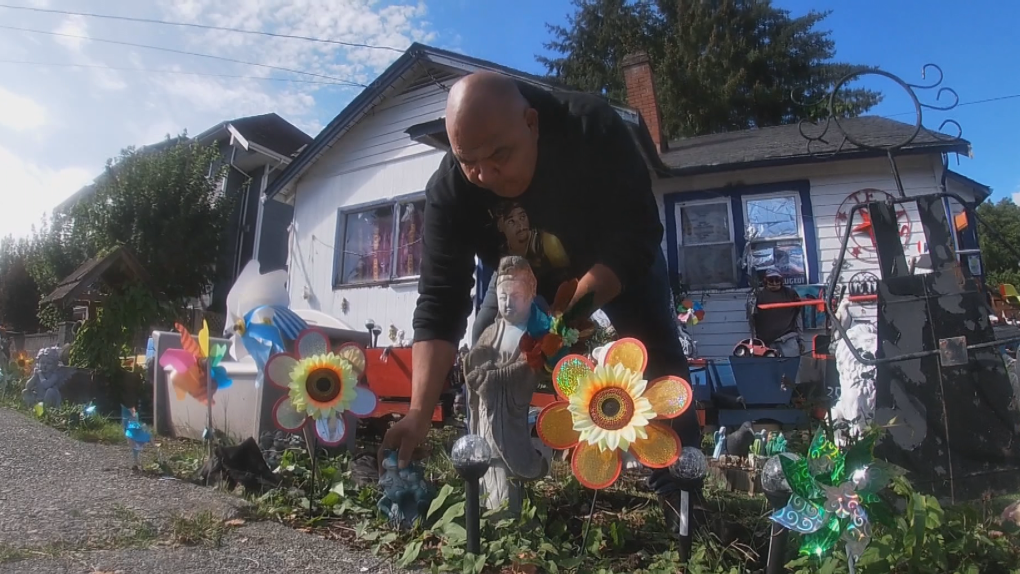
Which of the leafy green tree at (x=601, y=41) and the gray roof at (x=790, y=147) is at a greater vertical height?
the leafy green tree at (x=601, y=41)

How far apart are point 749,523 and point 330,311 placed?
8090 mm

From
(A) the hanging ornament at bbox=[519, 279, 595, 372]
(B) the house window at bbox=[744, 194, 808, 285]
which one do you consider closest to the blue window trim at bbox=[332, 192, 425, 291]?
(B) the house window at bbox=[744, 194, 808, 285]

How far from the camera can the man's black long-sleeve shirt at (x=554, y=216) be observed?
177 centimetres

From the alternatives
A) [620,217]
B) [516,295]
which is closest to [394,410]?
[516,295]

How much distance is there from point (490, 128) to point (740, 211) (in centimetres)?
732

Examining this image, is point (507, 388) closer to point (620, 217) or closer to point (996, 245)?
point (620, 217)

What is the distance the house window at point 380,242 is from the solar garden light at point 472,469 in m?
6.66

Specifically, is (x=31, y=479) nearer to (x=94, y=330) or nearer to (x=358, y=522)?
(x=358, y=522)

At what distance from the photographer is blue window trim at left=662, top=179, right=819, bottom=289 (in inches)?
310

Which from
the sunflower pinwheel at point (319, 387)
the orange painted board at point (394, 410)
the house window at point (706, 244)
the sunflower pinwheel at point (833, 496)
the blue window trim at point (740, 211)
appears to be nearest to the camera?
the sunflower pinwheel at point (833, 496)

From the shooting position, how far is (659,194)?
8.58 meters

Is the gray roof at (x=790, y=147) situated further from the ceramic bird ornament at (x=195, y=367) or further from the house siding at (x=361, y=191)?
the ceramic bird ornament at (x=195, y=367)

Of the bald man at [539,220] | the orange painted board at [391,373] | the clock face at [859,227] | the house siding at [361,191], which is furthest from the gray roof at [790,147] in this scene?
the bald man at [539,220]

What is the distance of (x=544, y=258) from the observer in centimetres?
205
